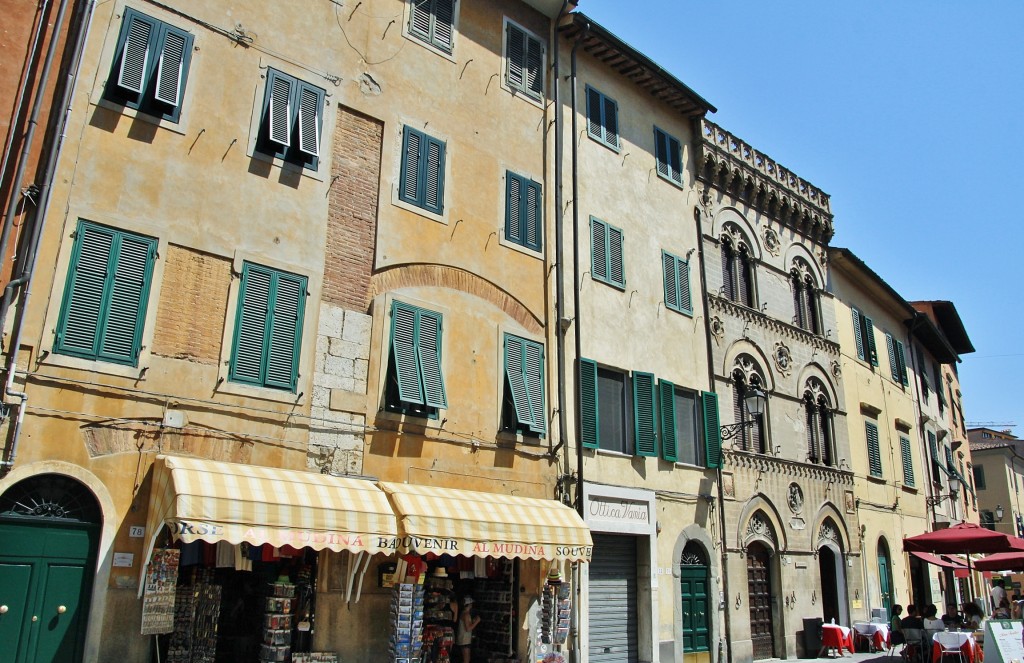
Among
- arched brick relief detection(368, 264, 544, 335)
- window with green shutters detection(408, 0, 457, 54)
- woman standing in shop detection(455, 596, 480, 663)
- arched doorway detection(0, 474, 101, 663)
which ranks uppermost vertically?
window with green shutters detection(408, 0, 457, 54)

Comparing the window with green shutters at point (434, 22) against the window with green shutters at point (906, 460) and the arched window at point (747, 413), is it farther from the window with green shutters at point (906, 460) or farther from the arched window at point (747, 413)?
the window with green shutters at point (906, 460)

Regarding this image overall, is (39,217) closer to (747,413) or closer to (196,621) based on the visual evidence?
(196,621)

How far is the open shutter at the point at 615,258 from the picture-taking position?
1672 centimetres

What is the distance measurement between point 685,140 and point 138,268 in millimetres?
→ 14317

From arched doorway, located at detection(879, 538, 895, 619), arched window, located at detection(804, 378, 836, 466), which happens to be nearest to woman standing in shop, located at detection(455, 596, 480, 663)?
arched window, located at detection(804, 378, 836, 466)

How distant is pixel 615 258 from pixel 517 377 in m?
4.33

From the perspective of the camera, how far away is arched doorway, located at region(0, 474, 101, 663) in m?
8.59

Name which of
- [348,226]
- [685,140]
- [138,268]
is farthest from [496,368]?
[685,140]

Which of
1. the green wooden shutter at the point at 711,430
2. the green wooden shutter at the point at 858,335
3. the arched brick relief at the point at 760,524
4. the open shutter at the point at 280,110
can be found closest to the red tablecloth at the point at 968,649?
the arched brick relief at the point at 760,524

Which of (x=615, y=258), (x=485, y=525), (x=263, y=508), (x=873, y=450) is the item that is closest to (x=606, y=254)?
(x=615, y=258)

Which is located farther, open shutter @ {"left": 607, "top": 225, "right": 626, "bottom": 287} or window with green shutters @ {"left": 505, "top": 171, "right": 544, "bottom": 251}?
open shutter @ {"left": 607, "top": 225, "right": 626, "bottom": 287}

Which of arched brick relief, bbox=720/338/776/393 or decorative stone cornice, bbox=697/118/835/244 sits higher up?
decorative stone cornice, bbox=697/118/835/244

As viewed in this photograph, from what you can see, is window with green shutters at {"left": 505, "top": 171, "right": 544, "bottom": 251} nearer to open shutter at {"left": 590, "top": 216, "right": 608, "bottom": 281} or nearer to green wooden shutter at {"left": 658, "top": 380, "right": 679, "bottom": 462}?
open shutter at {"left": 590, "top": 216, "right": 608, "bottom": 281}

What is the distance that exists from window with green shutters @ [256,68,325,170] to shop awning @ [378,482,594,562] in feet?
16.9
